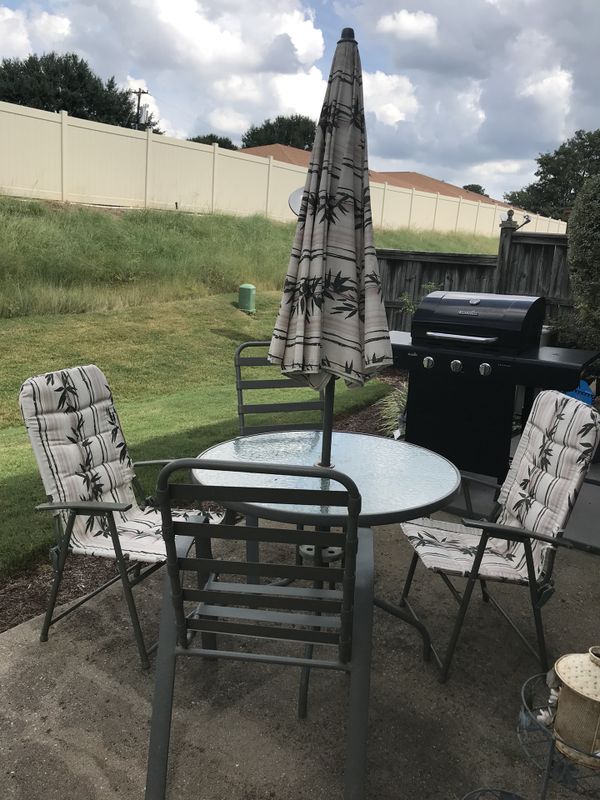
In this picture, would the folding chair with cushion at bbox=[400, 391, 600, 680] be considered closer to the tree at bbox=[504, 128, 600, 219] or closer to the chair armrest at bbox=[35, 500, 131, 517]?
the chair armrest at bbox=[35, 500, 131, 517]

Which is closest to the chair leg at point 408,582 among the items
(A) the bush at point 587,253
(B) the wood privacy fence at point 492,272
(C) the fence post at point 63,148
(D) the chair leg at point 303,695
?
(D) the chair leg at point 303,695

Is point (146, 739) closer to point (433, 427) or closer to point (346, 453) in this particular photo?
point (346, 453)

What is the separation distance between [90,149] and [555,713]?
18.2 metres

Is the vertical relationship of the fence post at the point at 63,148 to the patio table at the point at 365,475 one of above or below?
above

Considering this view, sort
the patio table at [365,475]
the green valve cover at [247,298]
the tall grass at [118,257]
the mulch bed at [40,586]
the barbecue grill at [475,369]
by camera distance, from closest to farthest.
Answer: the patio table at [365,475], the mulch bed at [40,586], the barbecue grill at [475,369], the tall grass at [118,257], the green valve cover at [247,298]

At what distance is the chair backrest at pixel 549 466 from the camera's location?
2.53m

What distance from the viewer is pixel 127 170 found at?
18.0 metres

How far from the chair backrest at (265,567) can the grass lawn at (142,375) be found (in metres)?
1.86

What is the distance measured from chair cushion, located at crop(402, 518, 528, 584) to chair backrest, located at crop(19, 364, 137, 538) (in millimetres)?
1485

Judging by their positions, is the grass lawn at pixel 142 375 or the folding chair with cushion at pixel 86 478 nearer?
the folding chair with cushion at pixel 86 478

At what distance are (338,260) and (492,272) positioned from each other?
6180mm

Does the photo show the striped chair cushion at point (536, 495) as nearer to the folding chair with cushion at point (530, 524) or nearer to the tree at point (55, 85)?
the folding chair with cushion at point (530, 524)

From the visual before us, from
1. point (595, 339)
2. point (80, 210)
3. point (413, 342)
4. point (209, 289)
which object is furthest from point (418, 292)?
point (80, 210)

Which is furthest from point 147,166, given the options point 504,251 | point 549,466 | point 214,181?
point 549,466
